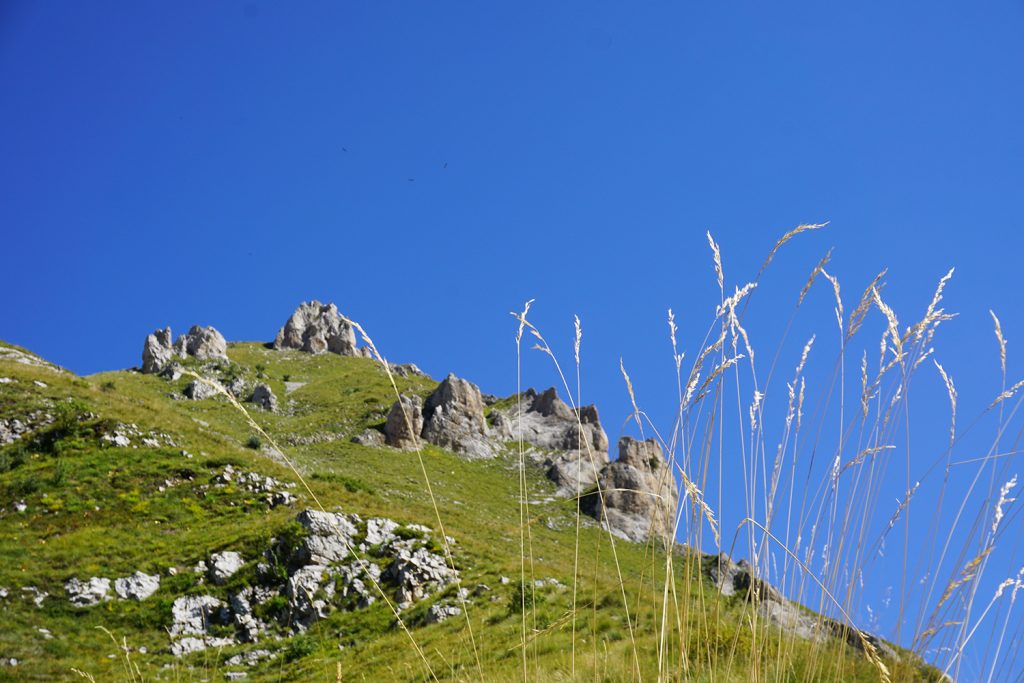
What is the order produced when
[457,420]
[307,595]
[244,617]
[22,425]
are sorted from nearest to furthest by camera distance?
[244,617]
[307,595]
[22,425]
[457,420]

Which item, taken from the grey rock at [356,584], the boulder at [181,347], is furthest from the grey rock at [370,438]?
the grey rock at [356,584]

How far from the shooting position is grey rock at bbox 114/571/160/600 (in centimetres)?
1728

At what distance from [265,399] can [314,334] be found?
34.9 metres

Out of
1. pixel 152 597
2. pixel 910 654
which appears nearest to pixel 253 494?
pixel 152 597

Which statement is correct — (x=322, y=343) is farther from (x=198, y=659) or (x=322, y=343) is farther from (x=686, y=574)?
(x=686, y=574)

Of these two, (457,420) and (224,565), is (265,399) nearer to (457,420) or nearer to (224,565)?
(457,420)

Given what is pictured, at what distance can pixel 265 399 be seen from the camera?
66375mm

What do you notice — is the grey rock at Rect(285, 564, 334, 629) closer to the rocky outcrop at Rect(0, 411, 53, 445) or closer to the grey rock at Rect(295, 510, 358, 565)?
the grey rock at Rect(295, 510, 358, 565)

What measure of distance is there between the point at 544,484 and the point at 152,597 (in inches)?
1667

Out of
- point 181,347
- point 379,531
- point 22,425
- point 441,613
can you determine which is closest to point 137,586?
point 379,531

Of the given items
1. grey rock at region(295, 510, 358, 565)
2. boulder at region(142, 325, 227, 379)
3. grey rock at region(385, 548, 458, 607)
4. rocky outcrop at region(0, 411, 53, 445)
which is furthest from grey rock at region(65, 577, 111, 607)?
boulder at region(142, 325, 227, 379)

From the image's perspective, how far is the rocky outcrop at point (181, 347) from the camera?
78438 mm

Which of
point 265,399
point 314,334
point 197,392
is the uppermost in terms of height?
point 314,334

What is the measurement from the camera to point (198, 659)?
14758 mm
